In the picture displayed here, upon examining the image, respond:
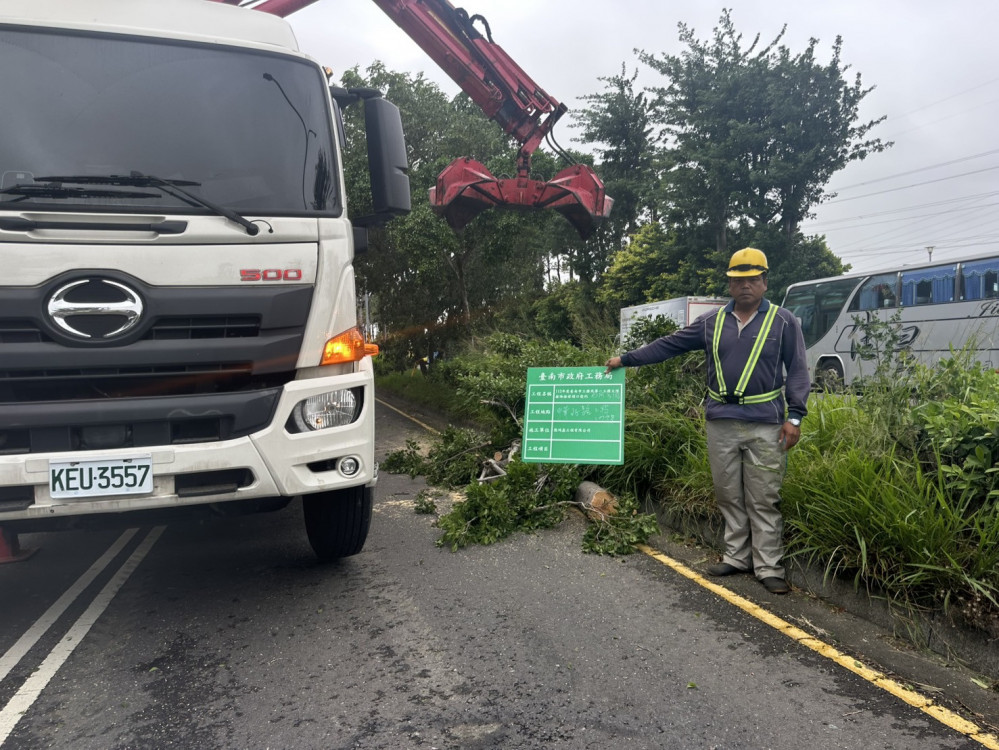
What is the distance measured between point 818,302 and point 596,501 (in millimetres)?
14450

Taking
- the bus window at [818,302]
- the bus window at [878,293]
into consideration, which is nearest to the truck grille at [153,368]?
the bus window at [878,293]

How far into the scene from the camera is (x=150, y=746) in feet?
8.64

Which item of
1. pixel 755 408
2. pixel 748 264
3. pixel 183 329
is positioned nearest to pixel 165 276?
pixel 183 329

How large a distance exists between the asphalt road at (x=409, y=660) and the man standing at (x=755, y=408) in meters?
0.45

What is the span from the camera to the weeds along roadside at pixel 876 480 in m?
3.38

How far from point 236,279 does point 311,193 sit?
64cm

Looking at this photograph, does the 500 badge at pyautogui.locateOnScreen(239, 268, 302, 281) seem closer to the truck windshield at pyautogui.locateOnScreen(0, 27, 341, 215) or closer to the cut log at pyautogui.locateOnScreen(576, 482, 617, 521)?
the truck windshield at pyautogui.locateOnScreen(0, 27, 341, 215)

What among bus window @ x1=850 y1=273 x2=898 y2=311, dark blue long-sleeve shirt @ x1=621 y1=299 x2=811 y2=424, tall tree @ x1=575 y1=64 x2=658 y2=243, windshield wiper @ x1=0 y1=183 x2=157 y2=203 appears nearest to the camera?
windshield wiper @ x1=0 y1=183 x2=157 y2=203

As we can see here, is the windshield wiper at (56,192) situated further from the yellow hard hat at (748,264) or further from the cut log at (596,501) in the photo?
the cut log at (596,501)

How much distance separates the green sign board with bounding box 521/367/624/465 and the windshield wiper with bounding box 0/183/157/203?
324 centimetres

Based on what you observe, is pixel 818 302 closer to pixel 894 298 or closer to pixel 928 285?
pixel 894 298

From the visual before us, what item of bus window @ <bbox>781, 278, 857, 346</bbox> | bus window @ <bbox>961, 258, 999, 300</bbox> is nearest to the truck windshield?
bus window @ <bbox>961, 258, 999, 300</bbox>

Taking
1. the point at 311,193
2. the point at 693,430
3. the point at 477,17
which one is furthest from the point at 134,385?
the point at 477,17

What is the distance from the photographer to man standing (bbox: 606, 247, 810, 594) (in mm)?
4109
